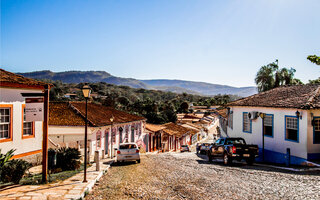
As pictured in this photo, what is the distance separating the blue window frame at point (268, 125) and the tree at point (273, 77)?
2589 cm

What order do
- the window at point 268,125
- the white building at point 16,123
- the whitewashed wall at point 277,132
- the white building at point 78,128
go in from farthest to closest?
the white building at point 78,128, the window at point 268,125, the whitewashed wall at point 277,132, the white building at point 16,123

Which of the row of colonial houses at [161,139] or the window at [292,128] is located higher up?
the window at [292,128]

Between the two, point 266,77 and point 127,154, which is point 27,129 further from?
point 266,77

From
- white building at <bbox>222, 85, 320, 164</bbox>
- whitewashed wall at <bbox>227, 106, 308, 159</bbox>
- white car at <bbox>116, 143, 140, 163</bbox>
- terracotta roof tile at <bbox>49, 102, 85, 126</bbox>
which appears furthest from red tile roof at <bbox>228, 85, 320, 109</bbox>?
terracotta roof tile at <bbox>49, 102, 85, 126</bbox>

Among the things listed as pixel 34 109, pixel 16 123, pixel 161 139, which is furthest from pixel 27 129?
pixel 161 139

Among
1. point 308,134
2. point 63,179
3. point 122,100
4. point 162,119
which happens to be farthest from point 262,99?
point 122,100

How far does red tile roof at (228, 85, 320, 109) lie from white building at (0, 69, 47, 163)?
1389cm

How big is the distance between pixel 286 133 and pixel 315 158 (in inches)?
86.7

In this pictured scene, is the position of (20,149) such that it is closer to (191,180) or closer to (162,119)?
(191,180)

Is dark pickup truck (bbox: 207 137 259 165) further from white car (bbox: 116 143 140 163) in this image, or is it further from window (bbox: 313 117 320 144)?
white car (bbox: 116 143 140 163)

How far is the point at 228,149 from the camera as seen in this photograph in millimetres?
15414

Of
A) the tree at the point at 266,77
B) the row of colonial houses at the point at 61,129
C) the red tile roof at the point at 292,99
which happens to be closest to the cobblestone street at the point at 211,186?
the red tile roof at the point at 292,99

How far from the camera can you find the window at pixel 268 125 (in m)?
17.6

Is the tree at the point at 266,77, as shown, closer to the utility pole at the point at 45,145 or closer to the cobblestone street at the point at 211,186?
the cobblestone street at the point at 211,186
